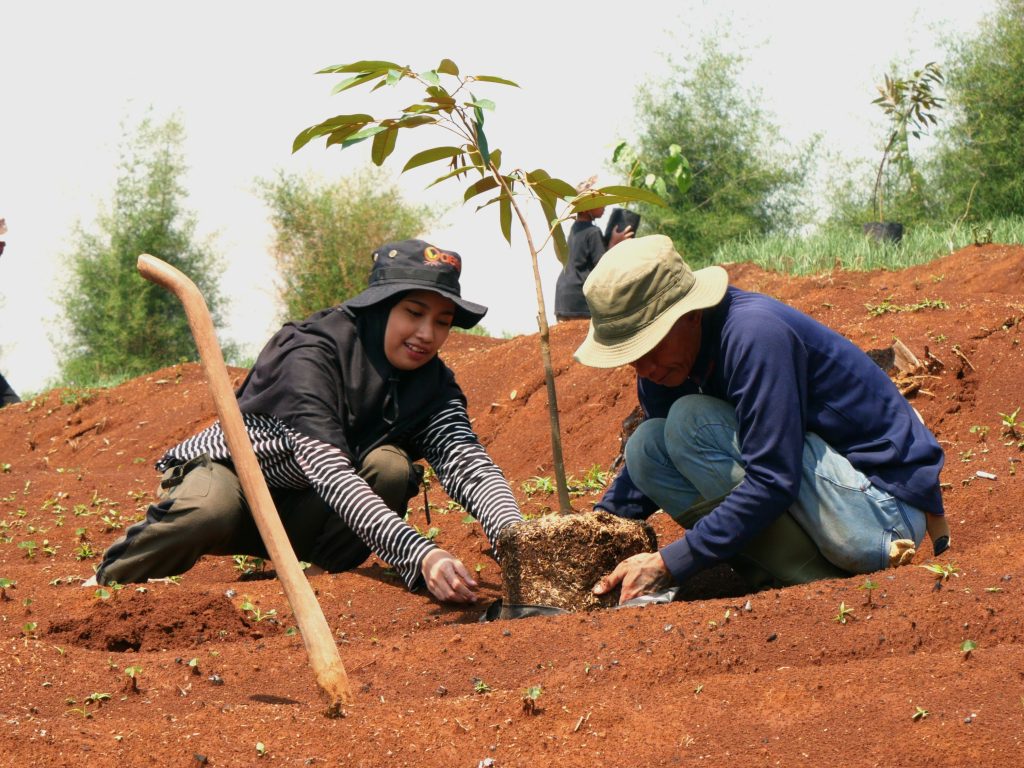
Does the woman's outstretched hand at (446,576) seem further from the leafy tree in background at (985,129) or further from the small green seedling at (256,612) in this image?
the leafy tree in background at (985,129)

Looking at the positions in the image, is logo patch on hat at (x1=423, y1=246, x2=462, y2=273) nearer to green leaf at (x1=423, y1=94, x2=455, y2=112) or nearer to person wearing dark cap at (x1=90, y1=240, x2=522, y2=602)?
person wearing dark cap at (x1=90, y1=240, x2=522, y2=602)

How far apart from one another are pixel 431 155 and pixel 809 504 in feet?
4.81

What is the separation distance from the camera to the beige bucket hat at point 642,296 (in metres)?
2.90

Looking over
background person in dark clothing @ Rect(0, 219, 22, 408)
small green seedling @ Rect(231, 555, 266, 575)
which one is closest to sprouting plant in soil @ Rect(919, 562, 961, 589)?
small green seedling @ Rect(231, 555, 266, 575)

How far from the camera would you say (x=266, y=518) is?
8.13 ft

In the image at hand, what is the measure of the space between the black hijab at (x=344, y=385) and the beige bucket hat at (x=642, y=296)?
980mm

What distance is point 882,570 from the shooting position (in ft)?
10.1

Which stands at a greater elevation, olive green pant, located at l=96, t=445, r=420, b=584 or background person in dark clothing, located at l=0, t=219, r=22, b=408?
olive green pant, located at l=96, t=445, r=420, b=584

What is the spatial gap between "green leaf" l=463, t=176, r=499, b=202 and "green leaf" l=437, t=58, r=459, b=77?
1.22 feet

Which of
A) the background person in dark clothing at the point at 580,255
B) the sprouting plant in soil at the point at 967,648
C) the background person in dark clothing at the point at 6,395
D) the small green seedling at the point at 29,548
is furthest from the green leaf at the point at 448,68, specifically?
the background person in dark clothing at the point at 6,395

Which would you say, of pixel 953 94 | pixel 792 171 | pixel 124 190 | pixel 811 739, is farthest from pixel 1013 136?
pixel 811 739

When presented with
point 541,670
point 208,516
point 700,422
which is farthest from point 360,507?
point 700,422

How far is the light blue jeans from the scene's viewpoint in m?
3.00

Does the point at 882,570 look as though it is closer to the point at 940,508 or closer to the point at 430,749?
the point at 940,508
